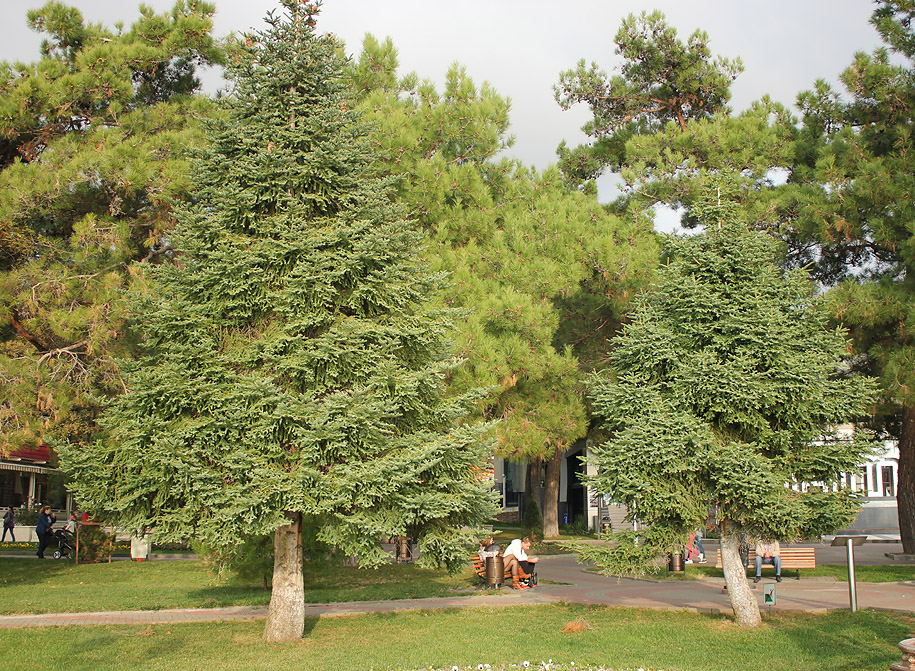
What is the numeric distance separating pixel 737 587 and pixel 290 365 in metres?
6.84

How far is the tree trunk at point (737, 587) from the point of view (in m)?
10.5

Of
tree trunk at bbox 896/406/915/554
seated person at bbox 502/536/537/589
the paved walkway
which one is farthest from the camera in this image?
tree trunk at bbox 896/406/915/554

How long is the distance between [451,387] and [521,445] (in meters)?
2.67

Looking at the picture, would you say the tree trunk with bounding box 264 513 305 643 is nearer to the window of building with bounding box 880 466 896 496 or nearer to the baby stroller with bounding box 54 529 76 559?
the baby stroller with bounding box 54 529 76 559

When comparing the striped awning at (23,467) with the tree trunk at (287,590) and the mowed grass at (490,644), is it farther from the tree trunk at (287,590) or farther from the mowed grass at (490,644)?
the tree trunk at (287,590)

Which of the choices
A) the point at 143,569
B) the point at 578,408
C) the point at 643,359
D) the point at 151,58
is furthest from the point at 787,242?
the point at 143,569

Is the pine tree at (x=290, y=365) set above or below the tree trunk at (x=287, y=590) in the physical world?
above

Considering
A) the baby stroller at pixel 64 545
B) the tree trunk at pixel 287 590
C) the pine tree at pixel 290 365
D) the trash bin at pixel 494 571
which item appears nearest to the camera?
the pine tree at pixel 290 365

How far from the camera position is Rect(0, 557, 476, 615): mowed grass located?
1272 centimetres

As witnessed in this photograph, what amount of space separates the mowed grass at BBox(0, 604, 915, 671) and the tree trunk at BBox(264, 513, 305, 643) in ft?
0.73

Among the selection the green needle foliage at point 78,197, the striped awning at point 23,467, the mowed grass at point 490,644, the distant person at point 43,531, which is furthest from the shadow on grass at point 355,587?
the striped awning at point 23,467

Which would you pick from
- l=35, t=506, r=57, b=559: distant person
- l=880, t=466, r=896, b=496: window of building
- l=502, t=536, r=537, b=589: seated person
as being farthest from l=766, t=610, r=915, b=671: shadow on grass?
l=880, t=466, r=896, b=496: window of building

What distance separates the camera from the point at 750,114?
819 inches

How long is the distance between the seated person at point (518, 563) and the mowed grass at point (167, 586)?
3.22 ft
